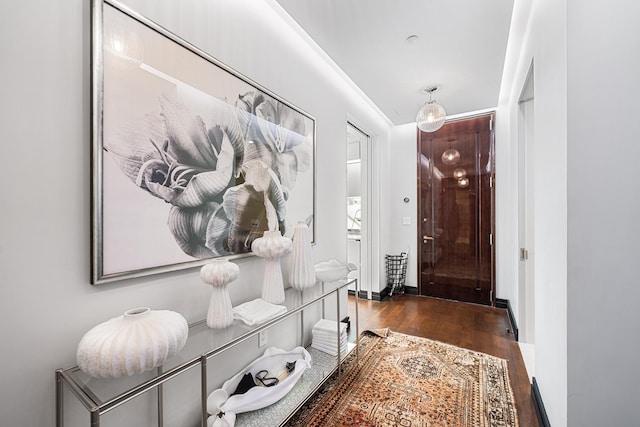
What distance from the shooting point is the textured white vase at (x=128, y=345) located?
2.80 feet

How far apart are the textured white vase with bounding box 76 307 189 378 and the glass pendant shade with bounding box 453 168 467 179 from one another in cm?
387

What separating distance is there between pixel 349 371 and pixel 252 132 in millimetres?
1860

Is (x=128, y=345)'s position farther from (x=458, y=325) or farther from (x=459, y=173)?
(x=459, y=173)

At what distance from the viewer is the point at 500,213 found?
361 centimetres

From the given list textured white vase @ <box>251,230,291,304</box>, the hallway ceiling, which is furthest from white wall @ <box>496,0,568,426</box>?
textured white vase @ <box>251,230,291,304</box>

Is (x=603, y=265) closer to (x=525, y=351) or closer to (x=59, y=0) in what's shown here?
(x=525, y=351)

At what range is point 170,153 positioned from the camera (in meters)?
1.27

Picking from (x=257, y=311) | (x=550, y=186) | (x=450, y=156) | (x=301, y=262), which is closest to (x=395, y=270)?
(x=450, y=156)

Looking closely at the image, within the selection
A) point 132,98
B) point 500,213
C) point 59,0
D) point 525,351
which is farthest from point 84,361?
point 500,213

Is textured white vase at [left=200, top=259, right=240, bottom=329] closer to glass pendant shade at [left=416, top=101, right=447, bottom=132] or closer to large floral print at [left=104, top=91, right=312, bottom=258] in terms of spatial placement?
large floral print at [left=104, top=91, right=312, bottom=258]

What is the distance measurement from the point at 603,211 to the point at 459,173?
9.65 feet

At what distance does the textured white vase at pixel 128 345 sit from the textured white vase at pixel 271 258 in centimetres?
68

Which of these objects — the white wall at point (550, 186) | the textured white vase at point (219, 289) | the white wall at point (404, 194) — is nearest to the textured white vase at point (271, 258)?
the textured white vase at point (219, 289)

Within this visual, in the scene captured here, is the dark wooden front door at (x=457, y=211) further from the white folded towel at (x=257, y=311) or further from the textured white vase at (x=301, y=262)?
the white folded towel at (x=257, y=311)
